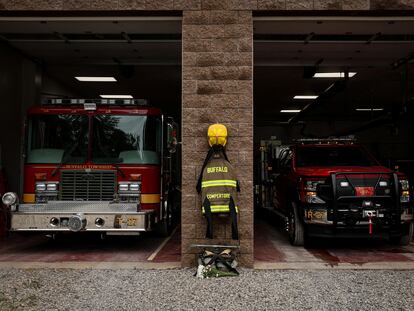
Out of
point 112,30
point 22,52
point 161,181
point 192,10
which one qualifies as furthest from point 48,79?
point 192,10

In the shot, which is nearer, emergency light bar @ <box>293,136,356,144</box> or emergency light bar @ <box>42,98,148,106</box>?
emergency light bar @ <box>42,98,148,106</box>

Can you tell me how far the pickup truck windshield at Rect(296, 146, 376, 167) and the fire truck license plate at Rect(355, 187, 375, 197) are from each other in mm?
1739

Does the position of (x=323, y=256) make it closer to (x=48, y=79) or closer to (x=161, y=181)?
(x=161, y=181)

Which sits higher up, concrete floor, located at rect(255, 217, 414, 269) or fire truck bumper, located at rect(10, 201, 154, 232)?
fire truck bumper, located at rect(10, 201, 154, 232)

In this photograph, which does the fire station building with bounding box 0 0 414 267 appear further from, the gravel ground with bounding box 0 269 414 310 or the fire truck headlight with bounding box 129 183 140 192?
the fire truck headlight with bounding box 129 183 140 192

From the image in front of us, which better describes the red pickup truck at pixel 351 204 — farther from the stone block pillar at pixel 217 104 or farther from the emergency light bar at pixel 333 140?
the stone block pillar at pixel 217 104

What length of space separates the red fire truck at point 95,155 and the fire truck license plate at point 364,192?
376 centimetres

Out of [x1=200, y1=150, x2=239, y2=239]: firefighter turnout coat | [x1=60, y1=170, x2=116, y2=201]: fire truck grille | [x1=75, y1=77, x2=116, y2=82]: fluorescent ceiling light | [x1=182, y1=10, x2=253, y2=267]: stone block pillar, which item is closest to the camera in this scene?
[x1=200, y1=150, x2=239, y2=239]: firefighter turnout coat

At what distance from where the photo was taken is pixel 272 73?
15.4 metres

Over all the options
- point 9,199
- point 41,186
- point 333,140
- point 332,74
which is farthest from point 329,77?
point 9,199

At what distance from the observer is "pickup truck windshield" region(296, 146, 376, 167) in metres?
10.3

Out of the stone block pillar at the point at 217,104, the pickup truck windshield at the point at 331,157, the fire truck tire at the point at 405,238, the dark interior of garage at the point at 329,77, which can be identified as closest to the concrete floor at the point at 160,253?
the fire truck tire at the point at 405,238

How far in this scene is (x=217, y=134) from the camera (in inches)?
278

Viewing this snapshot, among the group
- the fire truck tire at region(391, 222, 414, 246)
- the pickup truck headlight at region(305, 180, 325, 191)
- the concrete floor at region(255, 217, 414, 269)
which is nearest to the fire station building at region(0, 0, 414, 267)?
the concrete floor at region(255, 217, 414, 269)
